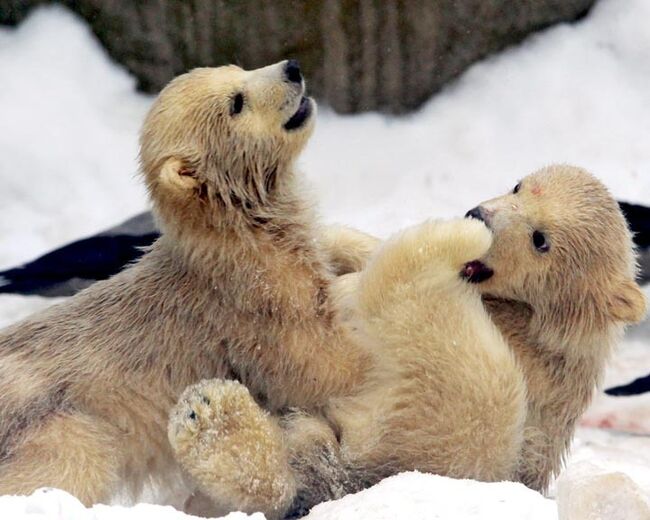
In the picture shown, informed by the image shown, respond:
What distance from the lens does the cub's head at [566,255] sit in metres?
4.30

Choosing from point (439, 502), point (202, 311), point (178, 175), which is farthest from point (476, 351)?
point (178, 175)

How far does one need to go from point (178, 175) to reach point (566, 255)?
1.48 metres

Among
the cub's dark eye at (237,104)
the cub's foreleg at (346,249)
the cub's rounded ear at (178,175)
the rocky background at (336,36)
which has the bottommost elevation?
the rocky background at (336,36)

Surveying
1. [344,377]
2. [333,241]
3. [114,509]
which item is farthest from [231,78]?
[114,509]

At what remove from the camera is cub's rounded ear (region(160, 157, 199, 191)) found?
442 cm

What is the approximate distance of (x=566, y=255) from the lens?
14.2 feet

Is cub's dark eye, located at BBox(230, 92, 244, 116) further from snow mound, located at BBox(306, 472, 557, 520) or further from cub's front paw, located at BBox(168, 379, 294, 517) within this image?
snow mound, located at BBox(306, 472, 557, 520)

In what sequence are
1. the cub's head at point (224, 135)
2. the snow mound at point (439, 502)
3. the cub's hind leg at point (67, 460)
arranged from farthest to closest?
the cub's head at point (224, 135)
the cub's hind leg at point (67, 460)
the snow mound at point (439, 502)

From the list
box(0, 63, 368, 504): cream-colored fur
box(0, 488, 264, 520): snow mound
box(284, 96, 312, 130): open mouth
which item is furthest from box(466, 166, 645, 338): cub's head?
box(0, 488, 264, 520): snow mound

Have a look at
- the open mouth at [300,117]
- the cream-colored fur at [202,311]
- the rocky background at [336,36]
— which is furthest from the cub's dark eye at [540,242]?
the rocky background at [336,36]

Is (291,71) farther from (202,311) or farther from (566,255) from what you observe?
(566,255)

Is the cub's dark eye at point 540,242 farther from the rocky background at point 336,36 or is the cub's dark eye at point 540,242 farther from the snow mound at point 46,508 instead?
the rocky background at point 336,36

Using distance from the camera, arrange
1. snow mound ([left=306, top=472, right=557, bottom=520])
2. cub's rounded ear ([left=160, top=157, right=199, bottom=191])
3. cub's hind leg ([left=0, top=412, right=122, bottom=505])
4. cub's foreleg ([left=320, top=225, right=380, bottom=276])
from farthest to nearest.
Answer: cub's foreleg ([left=320, top=225, right=380, bottom=276]) → cub's rounded ear ([left=160, top=157, right=199, bottom=191]) → cub's hind leg ([left=0, top=412, right=122, bottom=505]) → snow mound ([left=306, top=472, right=557, bottom=520])

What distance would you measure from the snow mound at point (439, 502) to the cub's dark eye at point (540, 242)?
95 centimetres
